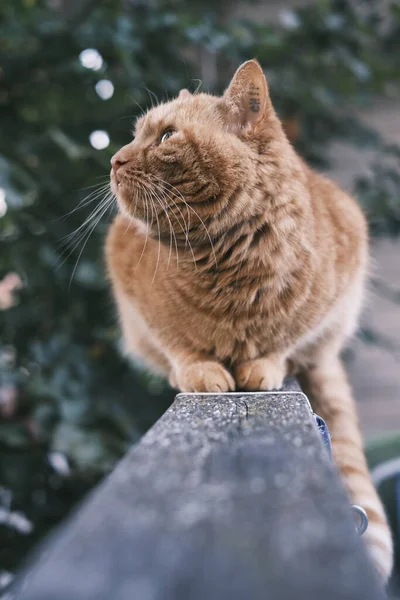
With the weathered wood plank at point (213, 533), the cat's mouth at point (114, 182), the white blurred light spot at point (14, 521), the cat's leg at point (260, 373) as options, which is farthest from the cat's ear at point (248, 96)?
the white blurred light spot at point (14, 521)

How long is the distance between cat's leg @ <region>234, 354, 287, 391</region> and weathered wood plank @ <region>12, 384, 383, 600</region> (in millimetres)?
385

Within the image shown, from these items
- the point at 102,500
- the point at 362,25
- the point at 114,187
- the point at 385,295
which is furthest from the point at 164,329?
the point at 385,295

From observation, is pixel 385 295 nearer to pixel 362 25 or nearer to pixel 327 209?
pixel 362 25

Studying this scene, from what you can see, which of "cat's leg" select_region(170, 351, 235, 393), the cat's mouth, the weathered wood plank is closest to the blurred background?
the cat's mouth

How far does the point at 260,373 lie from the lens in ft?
2.68

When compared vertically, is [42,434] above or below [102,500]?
below

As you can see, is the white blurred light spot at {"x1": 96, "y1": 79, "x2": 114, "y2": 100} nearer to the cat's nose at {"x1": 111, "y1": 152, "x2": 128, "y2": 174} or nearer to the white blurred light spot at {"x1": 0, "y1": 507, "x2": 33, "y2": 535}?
the cat's nose at {"x1": 111, "y1": 152, "x2": 128, "y2": 174}

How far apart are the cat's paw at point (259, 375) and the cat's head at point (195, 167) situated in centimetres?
22

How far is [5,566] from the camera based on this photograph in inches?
54.5

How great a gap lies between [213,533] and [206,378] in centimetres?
53

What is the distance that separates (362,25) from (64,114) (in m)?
0.85

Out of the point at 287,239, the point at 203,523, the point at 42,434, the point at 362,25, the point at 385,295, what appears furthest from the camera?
the point at 385,295

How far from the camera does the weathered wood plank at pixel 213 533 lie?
214 millimetres

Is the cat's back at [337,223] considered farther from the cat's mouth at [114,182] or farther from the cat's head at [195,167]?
the cat's mouth at [114,182]
